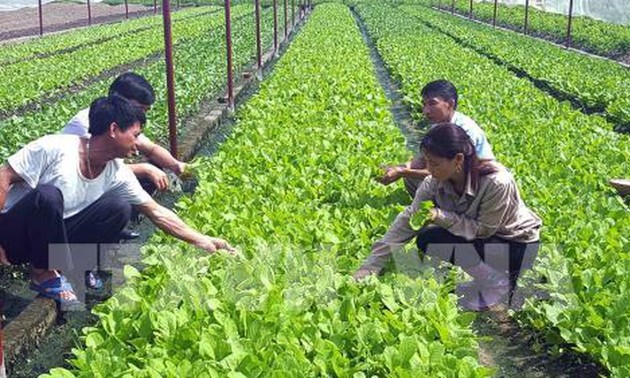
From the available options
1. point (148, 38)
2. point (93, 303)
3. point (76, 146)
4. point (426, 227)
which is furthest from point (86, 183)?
point (148, 38)

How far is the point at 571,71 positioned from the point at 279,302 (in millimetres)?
12895

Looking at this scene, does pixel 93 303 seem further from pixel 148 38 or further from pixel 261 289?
pixel 148 38

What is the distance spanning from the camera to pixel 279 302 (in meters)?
3.39

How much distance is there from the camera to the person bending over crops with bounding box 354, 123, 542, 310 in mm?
4223

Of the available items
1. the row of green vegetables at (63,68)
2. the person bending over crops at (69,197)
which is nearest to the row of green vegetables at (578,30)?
the row of green vegetables at (63,68)

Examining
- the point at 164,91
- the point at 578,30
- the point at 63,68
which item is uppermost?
the point at 164,91

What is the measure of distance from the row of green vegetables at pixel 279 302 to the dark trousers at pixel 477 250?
38 centimetres

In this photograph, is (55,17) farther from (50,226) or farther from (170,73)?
(50,226)

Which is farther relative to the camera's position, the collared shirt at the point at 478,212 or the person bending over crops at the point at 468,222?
the collared shirt at the point at 478,212

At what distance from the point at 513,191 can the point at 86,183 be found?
7.99ft

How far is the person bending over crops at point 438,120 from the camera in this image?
18.0ft

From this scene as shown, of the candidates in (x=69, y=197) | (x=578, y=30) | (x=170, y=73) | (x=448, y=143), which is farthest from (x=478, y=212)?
(x=578, y=30)

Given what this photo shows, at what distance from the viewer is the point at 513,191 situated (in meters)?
4.51

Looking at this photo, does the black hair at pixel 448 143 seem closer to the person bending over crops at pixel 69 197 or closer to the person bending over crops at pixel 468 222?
the person bending over crops at pixel 468 222
